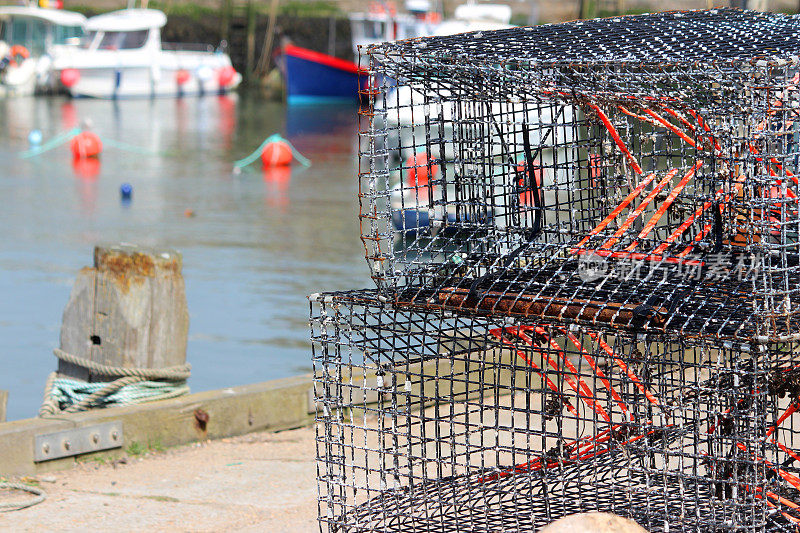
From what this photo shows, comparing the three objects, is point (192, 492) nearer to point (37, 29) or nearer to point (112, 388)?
point (112, 388)

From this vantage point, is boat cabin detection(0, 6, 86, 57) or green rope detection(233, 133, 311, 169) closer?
green rope detection(233, 133, 311, 169)

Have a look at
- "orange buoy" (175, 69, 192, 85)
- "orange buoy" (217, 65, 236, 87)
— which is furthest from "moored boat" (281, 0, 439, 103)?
"orange buoy" (175, 69, 192, 85)

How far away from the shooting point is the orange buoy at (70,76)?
117 feet

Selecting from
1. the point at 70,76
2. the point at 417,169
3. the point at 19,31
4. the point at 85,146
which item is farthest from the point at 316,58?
the point at 417,169

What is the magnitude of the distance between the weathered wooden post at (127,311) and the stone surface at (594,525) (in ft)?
9.69

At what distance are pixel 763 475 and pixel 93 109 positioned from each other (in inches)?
1228

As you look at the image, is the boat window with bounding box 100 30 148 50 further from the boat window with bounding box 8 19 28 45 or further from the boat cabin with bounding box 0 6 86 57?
the boat window with bounding box 8 19 28 45

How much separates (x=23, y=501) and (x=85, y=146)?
56.0ft

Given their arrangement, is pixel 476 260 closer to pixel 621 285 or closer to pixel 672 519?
pixel 621 285

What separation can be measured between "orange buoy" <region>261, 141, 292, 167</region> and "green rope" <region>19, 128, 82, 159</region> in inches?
171

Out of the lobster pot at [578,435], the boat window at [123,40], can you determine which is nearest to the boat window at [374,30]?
the boat window at [123,40]

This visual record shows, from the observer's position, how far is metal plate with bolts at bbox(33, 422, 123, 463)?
208 inches

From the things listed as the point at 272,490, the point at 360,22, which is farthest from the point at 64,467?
the point at 360,22

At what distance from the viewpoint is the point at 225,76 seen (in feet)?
131
